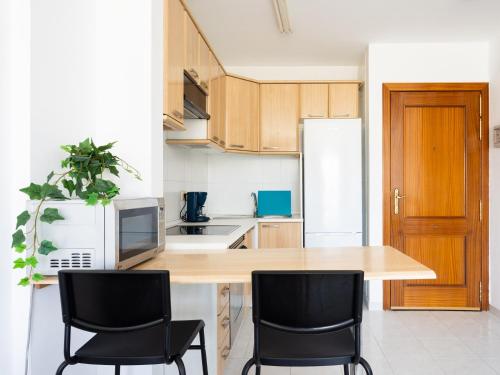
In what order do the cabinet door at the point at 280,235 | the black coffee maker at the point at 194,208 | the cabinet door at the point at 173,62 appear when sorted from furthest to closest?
the cabinet door at the point at 280,235, the black coffee maker at the point at 194,208, the cabinet door at the point at 173,62

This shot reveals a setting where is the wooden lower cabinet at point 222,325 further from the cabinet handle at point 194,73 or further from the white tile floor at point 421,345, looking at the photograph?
the cabinet handle at point 194,73

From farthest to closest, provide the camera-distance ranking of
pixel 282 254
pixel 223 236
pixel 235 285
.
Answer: pixel 235 285
pixel 223 236
pixel 282 254

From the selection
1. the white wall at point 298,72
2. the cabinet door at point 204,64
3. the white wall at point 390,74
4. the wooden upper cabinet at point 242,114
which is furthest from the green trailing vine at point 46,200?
the white wall at point 298,72

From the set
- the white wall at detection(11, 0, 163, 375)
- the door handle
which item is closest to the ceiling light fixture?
the white wall at detection(11, 0, 163, 375)

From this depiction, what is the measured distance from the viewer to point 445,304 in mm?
3768

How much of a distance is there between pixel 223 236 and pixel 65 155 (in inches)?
39.4

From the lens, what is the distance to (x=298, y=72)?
4.35 meters

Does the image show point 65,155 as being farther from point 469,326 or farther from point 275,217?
point 469,326

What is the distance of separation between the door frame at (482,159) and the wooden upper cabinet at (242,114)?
1.25 metres

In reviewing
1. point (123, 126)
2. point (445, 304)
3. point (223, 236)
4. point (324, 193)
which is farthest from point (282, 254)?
point (445, 304)

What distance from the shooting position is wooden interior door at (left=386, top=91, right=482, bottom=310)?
12.3 ft

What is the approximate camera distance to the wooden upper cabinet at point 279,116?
4098 mm

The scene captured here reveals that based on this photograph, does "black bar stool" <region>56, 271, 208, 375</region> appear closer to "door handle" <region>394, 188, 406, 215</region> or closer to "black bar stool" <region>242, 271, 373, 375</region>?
"black bar stool" <region>242, 271, 373, 375</region>

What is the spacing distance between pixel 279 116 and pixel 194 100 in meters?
1.70
